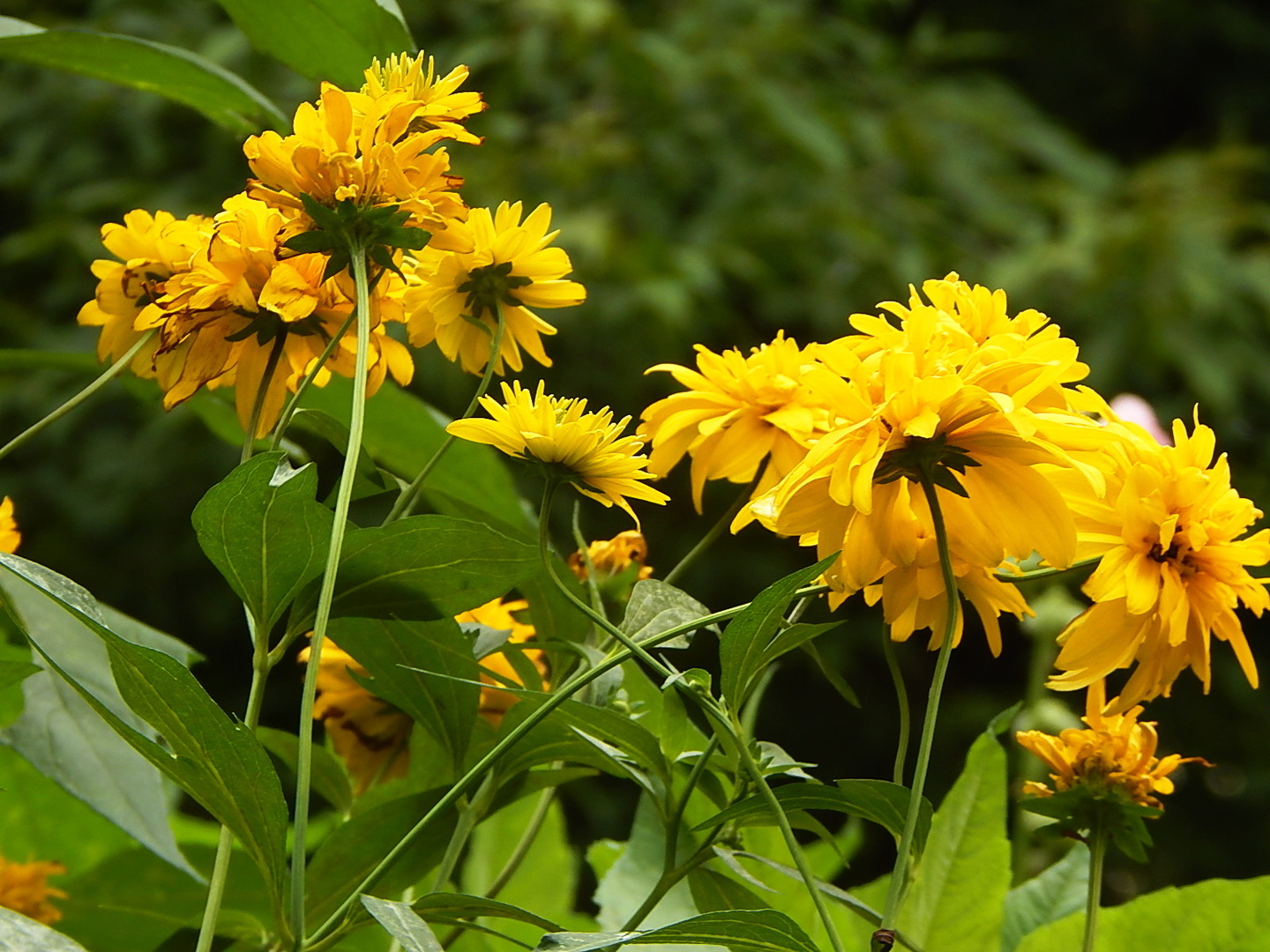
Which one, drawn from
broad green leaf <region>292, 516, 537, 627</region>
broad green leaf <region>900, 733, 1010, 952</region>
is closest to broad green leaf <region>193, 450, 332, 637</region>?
broad green leaf <region>292, 516, 537, 627</region>

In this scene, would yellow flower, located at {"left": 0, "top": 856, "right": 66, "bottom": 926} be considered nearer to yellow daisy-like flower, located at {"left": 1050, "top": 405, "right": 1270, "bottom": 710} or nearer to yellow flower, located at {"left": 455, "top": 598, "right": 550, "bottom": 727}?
yellow flower, located at {"left": 455, "top": 598, "right": 550, "bottom": 727}

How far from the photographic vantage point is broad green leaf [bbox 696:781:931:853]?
0.89ft

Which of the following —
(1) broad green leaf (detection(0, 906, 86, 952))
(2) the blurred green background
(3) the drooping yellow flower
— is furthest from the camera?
(2) the blurred green background

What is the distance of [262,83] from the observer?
242cm

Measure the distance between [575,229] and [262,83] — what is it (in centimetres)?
69

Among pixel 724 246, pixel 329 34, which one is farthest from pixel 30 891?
pixel 724 246

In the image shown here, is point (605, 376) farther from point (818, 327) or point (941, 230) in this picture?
point (941, 230)

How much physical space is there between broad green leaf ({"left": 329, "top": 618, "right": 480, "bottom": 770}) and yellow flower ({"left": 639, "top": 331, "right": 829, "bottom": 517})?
2.6 inches

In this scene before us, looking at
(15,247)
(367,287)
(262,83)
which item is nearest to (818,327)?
(262,83)

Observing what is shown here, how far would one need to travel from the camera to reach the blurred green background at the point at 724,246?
2.26m

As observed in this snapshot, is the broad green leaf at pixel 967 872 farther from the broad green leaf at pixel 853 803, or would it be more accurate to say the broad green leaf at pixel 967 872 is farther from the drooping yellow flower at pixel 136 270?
the drooping yellow flower at pixel 136 270

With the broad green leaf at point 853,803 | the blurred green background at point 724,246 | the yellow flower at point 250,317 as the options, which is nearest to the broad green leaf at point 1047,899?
the broad green leaf at point 853,803

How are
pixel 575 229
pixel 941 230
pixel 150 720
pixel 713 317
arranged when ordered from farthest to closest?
pixel 941 230, pixel 713 317, pixel 575 229, pixel 150 720

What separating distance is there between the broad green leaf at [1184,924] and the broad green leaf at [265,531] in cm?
22
